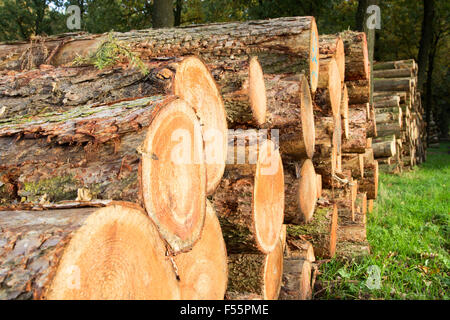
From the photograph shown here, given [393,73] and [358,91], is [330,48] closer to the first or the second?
[358,91]

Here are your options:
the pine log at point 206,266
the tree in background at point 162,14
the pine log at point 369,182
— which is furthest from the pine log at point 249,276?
the tree in background at point 162,14

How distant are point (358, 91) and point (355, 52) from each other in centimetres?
66

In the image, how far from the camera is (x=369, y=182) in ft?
18.4

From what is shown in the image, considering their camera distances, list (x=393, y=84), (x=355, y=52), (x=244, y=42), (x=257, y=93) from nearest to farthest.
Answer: (x=257, y=93) → (x=244, y=42) → (x=355, y=52) → (x=393, y=84)

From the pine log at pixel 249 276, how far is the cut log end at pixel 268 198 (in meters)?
0.09

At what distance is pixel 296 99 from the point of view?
2797 millimetres

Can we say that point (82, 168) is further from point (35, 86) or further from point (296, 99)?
point (296, 99)

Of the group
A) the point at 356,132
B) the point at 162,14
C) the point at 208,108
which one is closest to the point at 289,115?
the point at 208,108

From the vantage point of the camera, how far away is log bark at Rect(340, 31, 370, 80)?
4562 millimetres

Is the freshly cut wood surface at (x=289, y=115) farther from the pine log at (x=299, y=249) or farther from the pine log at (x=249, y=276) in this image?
the pine log at (x=249, y=276)

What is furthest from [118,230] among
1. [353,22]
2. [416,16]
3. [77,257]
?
[416,16]

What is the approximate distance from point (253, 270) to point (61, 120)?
1.26 meters

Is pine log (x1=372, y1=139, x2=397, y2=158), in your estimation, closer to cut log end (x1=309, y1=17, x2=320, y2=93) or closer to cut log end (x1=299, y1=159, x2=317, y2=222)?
cut log end (x1=309, y1=17, x2=320, y2=93)

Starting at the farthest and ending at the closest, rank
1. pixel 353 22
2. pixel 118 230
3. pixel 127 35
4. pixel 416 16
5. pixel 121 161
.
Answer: pixel 416 16 < pixel 353 22 < pixel 127 35 < pixel 121 161 < pixel 118 230
